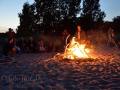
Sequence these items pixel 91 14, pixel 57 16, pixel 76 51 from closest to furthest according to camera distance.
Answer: pixel 76 51
pixel 57 16
pixel 91 14

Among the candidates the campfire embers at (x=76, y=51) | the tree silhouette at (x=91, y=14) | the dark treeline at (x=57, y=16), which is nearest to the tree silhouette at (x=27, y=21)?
the dark treeline at (x=57, y=16)

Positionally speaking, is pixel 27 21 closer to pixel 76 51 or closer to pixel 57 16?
pixel 57 16

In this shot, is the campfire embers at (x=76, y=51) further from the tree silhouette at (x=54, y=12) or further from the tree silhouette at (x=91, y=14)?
the tree silhouette at (x=91, y=14)

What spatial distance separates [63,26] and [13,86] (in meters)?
32.4

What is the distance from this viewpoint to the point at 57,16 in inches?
1666

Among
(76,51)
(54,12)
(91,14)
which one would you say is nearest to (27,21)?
(54,12)

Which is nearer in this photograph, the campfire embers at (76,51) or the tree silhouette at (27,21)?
the campfire embers at (76,51)

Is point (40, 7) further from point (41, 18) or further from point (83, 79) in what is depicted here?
point (83, 79)

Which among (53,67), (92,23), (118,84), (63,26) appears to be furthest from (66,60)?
(92,23)

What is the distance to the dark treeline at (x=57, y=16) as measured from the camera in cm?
4209

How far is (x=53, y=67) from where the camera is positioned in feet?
43.7

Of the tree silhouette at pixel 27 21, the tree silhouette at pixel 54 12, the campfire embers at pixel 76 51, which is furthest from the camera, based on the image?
the tree silhouette at pixel 27 21

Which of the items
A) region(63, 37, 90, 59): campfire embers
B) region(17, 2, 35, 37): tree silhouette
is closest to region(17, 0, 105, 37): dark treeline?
region(17, 2, 35, 37): tree silhouette

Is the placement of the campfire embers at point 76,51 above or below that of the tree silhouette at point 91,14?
below
